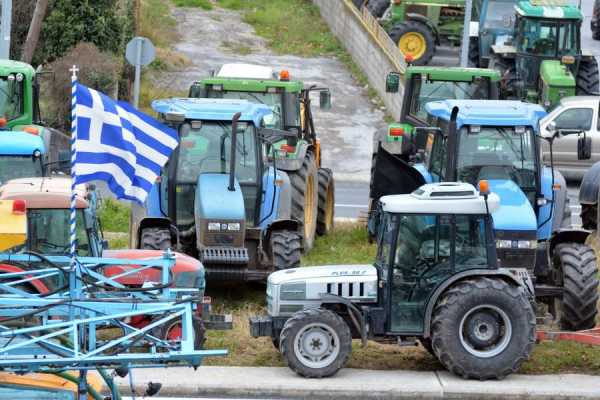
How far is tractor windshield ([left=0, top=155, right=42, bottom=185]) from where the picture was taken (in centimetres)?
1842

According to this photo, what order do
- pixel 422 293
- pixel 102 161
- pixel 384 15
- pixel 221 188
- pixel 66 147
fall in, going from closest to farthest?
pixel 102 161
pixel 422 293
pixel 221 188
pixel 66 147
pixel 384 15

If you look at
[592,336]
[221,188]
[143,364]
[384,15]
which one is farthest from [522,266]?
[384,15]

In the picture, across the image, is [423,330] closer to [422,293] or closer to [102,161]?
[422,293]

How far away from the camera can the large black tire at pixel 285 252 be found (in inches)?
688

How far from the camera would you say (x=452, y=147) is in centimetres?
1853

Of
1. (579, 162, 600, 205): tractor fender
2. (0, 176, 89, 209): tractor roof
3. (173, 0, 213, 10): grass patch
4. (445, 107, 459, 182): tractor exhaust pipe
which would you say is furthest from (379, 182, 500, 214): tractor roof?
(173, 0, 213, 10): grass patch

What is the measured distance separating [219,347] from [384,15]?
25949mm

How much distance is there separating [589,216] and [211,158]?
728 centimetres

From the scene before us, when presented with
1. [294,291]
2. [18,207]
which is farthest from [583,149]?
[18,207]

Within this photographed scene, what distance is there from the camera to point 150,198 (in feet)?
60.3

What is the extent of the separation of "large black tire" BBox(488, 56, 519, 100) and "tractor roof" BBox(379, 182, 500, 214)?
56.9 feet

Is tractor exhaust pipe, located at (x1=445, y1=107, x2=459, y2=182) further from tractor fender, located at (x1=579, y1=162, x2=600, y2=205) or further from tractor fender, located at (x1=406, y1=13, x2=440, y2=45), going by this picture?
tractor fender, located at (x1=406, y1=13, x2=440, y2=45)

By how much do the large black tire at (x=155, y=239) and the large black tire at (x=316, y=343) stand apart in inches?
116

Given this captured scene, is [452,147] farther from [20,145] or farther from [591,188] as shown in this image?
[20,145]
